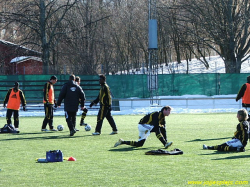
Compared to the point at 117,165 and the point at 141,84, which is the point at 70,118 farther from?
the point at 141,84

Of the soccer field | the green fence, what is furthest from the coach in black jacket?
the green fence

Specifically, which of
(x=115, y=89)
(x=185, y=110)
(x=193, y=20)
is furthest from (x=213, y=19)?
(x=185, y=110)

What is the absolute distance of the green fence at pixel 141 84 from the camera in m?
37.3

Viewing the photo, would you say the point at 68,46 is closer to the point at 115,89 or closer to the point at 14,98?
the point at 115,89

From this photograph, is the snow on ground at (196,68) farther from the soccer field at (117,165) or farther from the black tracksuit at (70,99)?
the soccer field at (117,165)

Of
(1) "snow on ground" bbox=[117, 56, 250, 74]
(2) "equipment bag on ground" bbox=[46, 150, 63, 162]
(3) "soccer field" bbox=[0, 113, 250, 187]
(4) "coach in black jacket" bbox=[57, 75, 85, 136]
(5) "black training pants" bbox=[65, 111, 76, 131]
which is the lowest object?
(3) "soccer field" bbox=[0, 113, 250, 187]

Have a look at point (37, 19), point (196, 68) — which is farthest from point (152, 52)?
point (196, 68)

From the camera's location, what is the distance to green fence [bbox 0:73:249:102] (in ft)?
122

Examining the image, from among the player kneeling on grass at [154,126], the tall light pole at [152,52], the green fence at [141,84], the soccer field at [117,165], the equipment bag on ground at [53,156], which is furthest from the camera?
the green fence at [141,84]

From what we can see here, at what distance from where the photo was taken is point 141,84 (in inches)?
1522

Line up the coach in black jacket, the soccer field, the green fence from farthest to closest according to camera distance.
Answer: the green fence → the coach in black jacket → the soccer field

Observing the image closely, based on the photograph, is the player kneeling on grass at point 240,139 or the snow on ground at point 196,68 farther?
the snow on ground at point 196,68

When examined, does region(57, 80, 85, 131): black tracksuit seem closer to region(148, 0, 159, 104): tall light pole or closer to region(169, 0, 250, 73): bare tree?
region(148, 0, 159, 104): tall light pole

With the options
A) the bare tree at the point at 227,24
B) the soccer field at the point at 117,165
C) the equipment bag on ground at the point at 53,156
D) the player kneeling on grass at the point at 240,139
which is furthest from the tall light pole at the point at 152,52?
the equipment bag on ground at the point at 53,156
